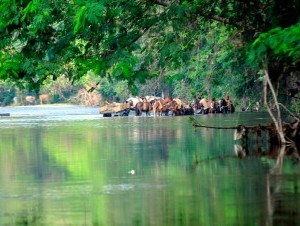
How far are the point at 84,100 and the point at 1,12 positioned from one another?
131819mm

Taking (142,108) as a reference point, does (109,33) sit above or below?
above

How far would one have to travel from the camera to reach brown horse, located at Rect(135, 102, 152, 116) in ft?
289

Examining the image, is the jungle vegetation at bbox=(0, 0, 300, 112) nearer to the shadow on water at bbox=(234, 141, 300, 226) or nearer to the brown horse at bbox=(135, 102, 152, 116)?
the shadow on water at bbox=(234, 141, 300, 226)

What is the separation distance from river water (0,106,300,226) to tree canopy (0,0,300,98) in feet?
7.07

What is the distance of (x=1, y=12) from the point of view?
2281cm

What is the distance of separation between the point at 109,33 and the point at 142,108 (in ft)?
207

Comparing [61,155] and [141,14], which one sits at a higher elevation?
[141,14]

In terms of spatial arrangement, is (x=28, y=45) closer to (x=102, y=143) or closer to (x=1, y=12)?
(x=1, y=12)

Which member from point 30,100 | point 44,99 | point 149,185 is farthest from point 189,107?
point 30,100

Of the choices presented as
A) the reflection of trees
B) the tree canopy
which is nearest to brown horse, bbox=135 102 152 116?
the tree canopy

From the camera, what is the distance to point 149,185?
21922 millimetres

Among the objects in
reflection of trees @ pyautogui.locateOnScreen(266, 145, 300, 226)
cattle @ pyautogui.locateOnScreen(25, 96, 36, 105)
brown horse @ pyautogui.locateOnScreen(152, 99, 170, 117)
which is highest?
cattle @ pyautogui.locateOnScreen(25, 96, 36, 105)

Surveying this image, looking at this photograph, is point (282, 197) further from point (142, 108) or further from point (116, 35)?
point (142, 108)

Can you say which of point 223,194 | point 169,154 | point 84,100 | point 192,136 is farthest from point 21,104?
point 223,194
